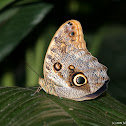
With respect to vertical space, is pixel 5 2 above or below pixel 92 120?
→ above

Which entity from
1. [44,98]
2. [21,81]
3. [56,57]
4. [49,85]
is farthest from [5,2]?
[21,81]

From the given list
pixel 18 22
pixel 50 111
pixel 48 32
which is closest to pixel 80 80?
pixel 50 111

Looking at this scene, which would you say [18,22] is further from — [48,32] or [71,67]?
[71,67]

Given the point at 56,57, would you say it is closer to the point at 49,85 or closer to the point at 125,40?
the point at 49,85

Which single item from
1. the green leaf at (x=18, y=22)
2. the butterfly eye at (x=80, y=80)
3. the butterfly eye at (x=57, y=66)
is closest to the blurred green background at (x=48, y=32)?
the green leaf at (x=18, y=22)

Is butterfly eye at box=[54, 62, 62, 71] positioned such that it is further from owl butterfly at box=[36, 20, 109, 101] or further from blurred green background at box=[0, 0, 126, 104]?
blurred green background at box=[0, 0, 126, 104]
